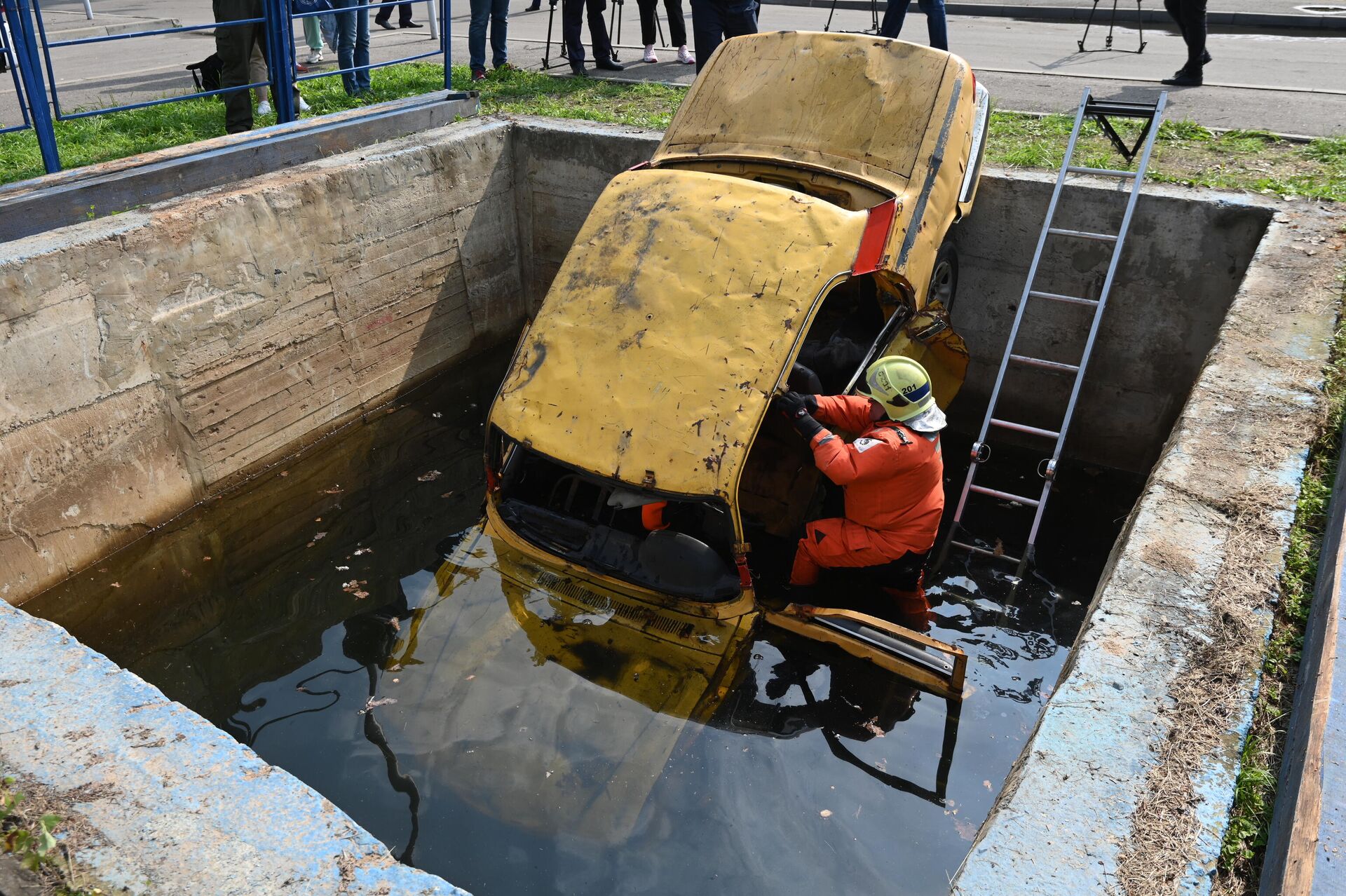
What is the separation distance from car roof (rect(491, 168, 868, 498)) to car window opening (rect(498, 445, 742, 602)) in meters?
0.18

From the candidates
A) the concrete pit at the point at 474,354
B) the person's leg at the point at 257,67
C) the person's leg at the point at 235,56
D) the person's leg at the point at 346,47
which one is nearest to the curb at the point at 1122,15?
the concrete pit at the point at 474,354

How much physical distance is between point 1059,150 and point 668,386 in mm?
5000

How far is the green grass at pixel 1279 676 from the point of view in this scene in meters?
2.65

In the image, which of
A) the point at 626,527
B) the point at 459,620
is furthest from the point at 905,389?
the point at 459,620

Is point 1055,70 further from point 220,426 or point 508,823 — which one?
point 508,823

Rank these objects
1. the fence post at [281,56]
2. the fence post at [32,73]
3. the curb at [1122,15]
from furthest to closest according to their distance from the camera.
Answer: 1. the curb at [1122,15]
2. the fence post at [281,56]
3. the fence post at [32,73]

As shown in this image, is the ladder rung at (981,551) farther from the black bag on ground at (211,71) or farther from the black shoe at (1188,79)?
the black bag on ground at (211,71)

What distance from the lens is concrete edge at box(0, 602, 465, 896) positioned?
244 cm

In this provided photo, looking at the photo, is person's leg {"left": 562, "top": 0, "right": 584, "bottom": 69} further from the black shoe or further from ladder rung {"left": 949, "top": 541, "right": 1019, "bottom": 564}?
ladder rung {"left": 949, "top": 541, "right": 1019, "bottom": 564}

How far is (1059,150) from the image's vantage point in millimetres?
7867

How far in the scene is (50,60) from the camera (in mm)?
8164

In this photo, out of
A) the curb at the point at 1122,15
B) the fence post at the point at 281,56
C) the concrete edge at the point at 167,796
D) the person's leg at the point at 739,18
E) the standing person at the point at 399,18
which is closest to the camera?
the concrete edge at the point at 167,796

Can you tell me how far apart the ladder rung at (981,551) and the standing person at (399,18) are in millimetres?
13860

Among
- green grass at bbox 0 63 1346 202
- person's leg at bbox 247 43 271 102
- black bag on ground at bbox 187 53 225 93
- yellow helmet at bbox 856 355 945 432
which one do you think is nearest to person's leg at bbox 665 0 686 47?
green grass at bbox 0 63 1346 202
